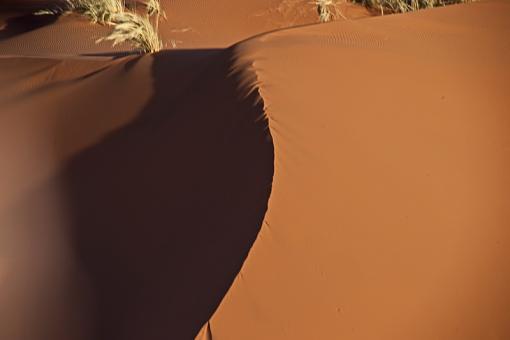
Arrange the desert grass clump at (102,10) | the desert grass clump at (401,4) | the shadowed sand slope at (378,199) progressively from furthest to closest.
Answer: the desert grass clump at (401,4) < the desert grass clump at (102,10) < the shadowed sand slope at (378,199)

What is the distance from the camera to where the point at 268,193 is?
3025mm

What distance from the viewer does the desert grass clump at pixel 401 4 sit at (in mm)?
7920

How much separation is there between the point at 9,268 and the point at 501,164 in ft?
8.41

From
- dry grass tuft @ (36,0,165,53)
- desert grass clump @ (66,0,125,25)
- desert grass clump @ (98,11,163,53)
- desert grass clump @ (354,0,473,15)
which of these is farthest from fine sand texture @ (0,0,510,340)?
desert grass clump @ (354,0,473,15)

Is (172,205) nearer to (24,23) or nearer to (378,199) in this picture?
(378,199)

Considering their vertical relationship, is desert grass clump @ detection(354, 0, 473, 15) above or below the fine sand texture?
below

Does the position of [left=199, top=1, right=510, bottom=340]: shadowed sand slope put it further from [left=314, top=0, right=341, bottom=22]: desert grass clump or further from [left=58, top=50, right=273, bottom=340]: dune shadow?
[left=314, top=0, right=341, bottom=22]: desert grass clump

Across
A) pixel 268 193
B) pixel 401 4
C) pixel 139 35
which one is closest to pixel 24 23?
pixel 139 35

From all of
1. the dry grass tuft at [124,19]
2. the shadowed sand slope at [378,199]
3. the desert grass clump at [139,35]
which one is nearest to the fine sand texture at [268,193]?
the shadowed sand slope at [378,199]

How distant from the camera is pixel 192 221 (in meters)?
3.13

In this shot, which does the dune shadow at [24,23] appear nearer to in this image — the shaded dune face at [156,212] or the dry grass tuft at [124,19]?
the dry grass tuft at [124,19]

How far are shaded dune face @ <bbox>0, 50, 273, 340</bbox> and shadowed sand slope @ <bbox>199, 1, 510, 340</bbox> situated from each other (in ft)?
0.43

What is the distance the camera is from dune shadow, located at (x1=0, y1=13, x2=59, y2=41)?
7.96 m

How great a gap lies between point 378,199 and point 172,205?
1.00 meters
